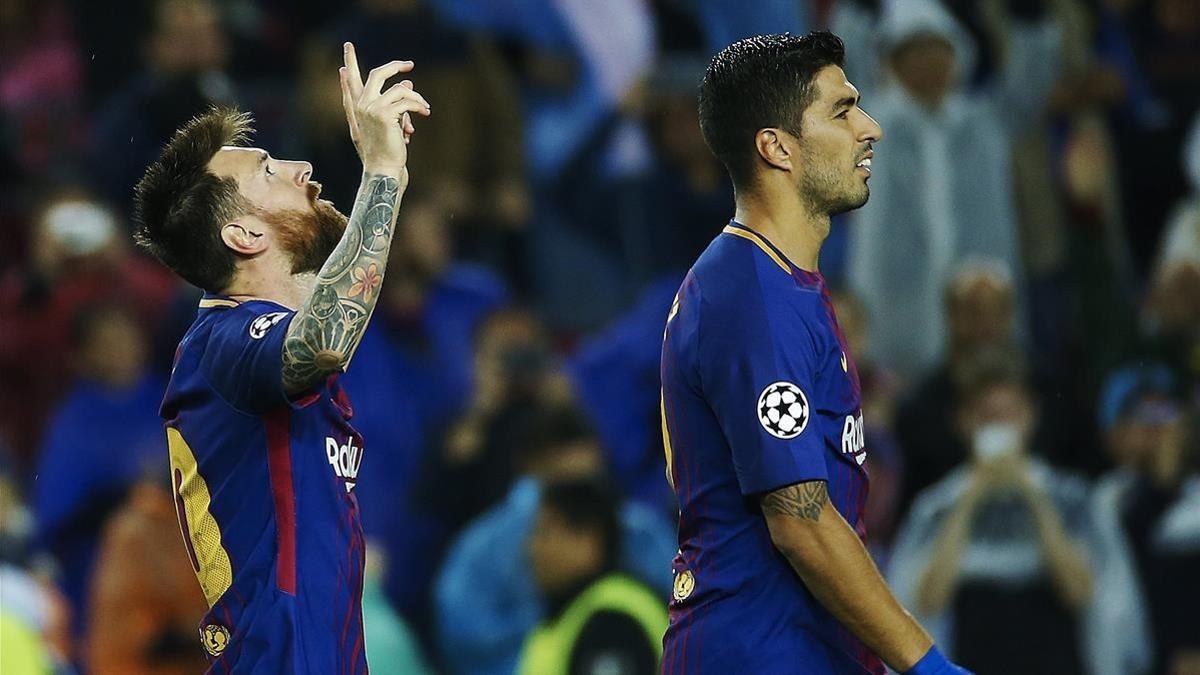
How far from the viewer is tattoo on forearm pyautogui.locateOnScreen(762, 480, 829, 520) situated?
13.1 feet

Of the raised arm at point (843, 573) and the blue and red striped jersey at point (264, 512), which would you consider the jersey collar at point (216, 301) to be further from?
the raised arm at point (843, 573)

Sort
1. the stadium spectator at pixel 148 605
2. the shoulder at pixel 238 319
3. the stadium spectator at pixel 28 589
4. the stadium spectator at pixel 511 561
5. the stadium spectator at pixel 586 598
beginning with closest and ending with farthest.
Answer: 1. the shoulder at pixel 238 319
2. the stadium spectator at pixel 586 598
3. the stadium spectator at pixel 28 589
4. the stadium spectator at pixel 511 561
5. the stadium spectator at pixel 148 605

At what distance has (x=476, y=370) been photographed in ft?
29.9

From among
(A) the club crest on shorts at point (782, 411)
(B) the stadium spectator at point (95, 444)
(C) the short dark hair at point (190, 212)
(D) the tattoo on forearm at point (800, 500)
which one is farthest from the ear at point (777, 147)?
(B) the stadium spectator at point (95, 444)

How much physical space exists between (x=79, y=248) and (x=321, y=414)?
18.0ft

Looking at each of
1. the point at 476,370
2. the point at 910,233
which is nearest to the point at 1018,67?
the point at 910,233

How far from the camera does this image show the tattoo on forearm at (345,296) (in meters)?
3.93

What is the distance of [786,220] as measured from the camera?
427cm

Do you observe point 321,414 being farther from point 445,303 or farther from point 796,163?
point 445,303

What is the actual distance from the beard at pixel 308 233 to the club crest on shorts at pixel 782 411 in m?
0.98

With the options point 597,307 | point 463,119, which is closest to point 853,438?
point 597,307

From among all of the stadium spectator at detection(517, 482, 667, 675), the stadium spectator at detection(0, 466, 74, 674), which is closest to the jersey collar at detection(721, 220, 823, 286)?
the stadium spectator at detection(517, 482, 667, 675)

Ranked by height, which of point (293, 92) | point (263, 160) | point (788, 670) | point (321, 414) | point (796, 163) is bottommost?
point (788, 670)

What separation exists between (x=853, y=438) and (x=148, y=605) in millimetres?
4590
